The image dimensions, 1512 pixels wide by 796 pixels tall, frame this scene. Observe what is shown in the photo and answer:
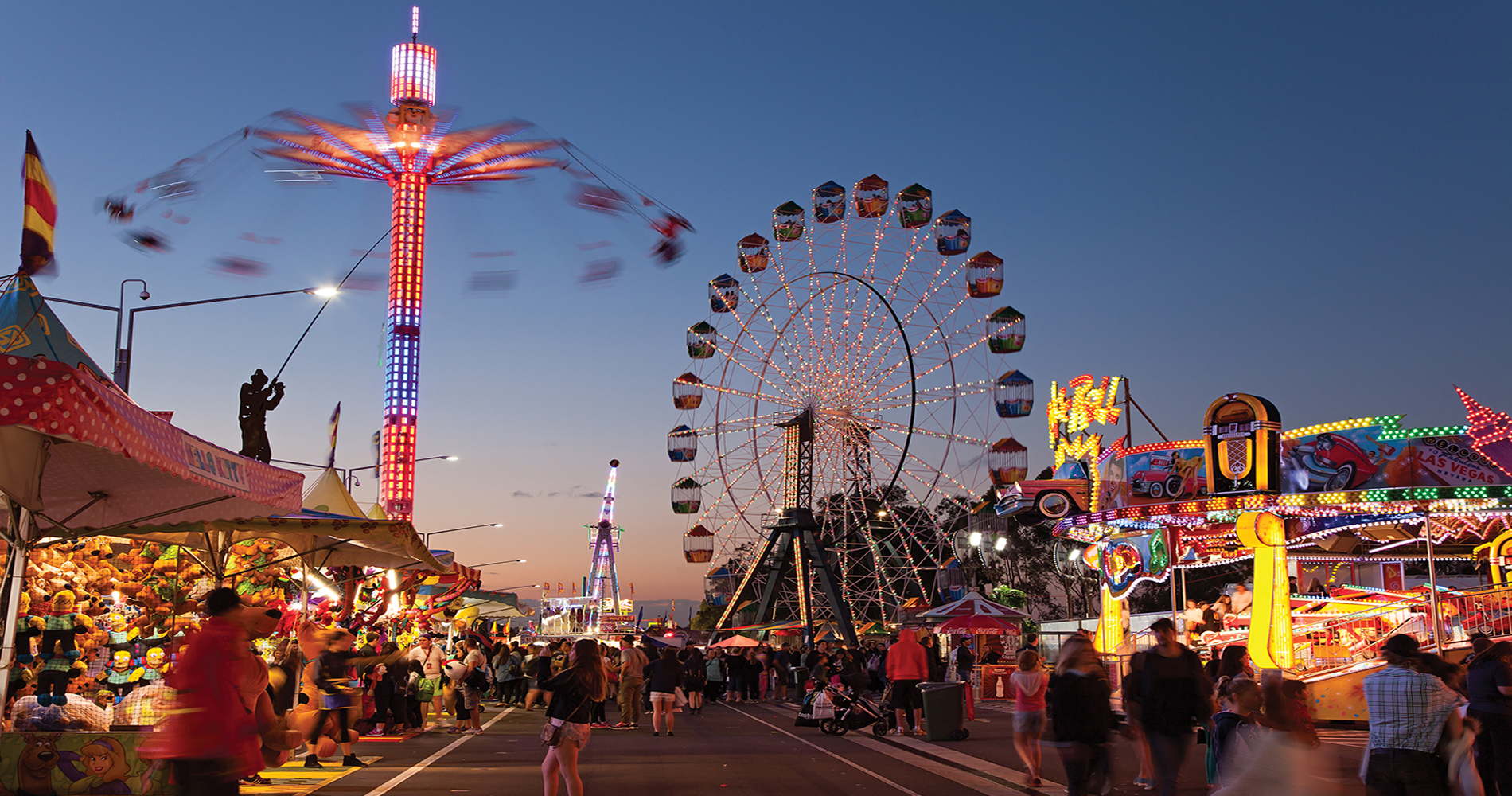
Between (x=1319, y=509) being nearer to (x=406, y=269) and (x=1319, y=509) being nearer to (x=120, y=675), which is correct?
(x=120, y=675)

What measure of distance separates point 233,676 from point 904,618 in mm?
36080

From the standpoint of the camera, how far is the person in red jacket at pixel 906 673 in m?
18.9

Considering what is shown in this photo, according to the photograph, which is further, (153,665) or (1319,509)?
(1319,509)

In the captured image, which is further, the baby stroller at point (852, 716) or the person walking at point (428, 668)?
the person walking at point (428, 668)

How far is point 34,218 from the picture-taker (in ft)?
33.6

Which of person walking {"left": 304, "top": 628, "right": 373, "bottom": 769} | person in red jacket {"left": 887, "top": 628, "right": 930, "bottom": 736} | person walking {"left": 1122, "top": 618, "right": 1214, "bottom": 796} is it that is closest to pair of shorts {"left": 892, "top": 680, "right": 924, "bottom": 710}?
person in red jacket {"left": 887, "top": 628, "right": 930, "bottom": 736}

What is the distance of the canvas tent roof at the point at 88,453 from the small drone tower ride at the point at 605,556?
351ft

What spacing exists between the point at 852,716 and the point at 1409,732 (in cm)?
1276

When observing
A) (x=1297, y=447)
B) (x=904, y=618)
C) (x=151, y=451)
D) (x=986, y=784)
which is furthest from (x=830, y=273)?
(x=151, y=451)

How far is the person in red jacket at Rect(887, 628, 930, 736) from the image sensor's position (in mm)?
18859

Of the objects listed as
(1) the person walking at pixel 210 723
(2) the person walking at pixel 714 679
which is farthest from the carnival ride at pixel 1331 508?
(1) the person walking at pixel 210 723

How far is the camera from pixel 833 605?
51.1 m

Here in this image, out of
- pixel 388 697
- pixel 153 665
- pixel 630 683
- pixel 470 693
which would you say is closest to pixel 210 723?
pixel 153 665

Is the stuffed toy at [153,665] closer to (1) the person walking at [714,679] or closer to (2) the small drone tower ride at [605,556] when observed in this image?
(1) the person walking at [714,679]
